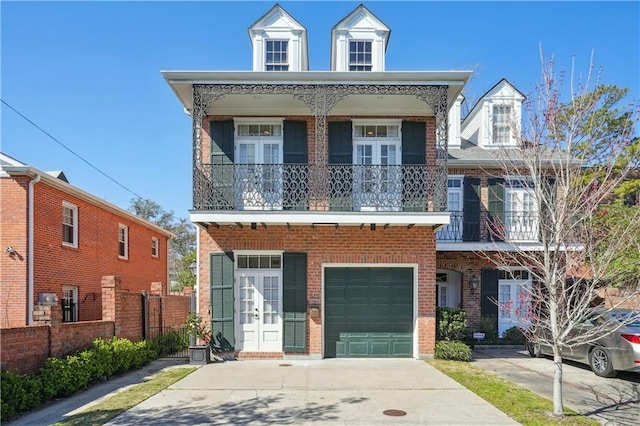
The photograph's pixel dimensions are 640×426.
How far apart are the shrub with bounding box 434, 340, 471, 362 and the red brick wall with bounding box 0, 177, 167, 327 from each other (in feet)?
35.9

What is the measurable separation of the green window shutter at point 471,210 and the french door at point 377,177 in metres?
4.59

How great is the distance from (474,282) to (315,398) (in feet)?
30.1

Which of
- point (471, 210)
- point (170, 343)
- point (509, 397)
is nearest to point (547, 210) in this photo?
point (509, 397)

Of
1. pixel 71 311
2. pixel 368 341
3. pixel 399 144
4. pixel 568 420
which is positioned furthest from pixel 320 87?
pixel 71 311

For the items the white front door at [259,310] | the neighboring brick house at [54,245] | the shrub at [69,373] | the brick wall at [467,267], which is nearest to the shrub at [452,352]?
the brick wall at [467,267]

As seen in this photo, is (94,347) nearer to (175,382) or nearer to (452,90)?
(175,382)

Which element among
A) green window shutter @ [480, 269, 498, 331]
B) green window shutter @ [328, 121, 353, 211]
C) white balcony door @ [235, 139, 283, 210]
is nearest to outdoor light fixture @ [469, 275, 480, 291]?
green window shutter @ [480, 269, 498, 331]

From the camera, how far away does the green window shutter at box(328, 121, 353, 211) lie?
36.2ft

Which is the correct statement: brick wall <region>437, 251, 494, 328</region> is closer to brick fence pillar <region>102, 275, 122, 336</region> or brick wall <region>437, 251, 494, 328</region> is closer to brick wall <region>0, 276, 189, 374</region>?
brick wall <region>0, 276, 189, 374</region>

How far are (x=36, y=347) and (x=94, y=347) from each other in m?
1.71

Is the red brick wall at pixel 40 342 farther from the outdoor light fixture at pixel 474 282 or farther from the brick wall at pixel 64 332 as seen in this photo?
the outdoor light fixture at pixel 474 282

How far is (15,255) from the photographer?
11.4 meters

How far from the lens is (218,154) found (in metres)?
11.5

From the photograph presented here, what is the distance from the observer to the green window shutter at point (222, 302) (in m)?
10.9
